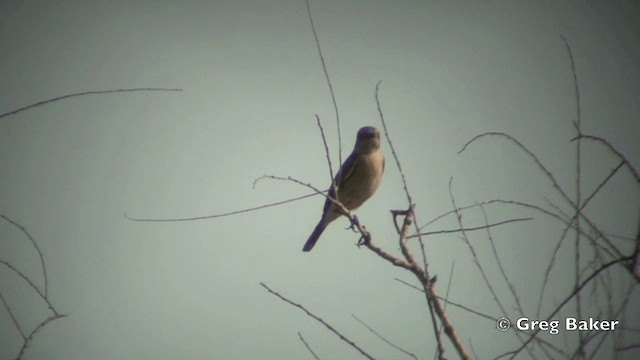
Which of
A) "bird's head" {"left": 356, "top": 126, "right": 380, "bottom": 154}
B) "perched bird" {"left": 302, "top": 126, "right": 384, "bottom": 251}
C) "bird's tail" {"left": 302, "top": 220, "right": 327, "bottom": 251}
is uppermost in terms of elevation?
"bird's head" {"left": 356, "top": 126, "right": 380, "bottom": 154}

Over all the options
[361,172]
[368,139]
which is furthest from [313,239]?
[368,139]

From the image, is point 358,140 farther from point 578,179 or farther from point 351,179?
point 578,179

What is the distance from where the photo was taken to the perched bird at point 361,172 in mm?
5992

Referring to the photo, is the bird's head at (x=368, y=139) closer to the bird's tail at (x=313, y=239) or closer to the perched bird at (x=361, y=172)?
the perched bird at (x=361, y=172)

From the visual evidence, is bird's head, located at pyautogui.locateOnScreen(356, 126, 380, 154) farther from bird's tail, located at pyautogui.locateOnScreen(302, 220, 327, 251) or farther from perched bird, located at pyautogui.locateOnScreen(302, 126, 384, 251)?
bird's tail, located at pyautogui.locateOnScreen(302, 220, 327, 251)

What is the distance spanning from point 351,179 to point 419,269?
3570 millimetres

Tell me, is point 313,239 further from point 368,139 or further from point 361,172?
point 368,139

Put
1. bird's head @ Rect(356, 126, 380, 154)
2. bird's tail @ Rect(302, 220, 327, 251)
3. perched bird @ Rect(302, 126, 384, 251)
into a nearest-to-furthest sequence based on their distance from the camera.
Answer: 1. perched bird @ Rect(302, 126, 384, 251)
2. bird's head @ Rect(356, 126, 380, 154)
3. bird's tail @ Rect(302, 220, 327, 251)

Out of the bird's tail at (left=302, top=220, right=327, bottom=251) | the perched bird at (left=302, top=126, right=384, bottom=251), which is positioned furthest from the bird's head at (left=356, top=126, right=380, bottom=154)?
the bird's tail at (left=302, top=220, right=327, bottom=251)

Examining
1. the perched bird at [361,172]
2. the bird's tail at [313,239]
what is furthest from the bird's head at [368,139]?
the bird's tail at [313,239]

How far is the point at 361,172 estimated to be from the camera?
599 cm

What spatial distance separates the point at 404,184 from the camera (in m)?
2.24

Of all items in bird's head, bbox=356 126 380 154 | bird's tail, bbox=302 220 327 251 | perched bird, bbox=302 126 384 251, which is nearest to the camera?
perched bird, bbox=302 126 384 251

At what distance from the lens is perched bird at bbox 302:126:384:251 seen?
5.99m
